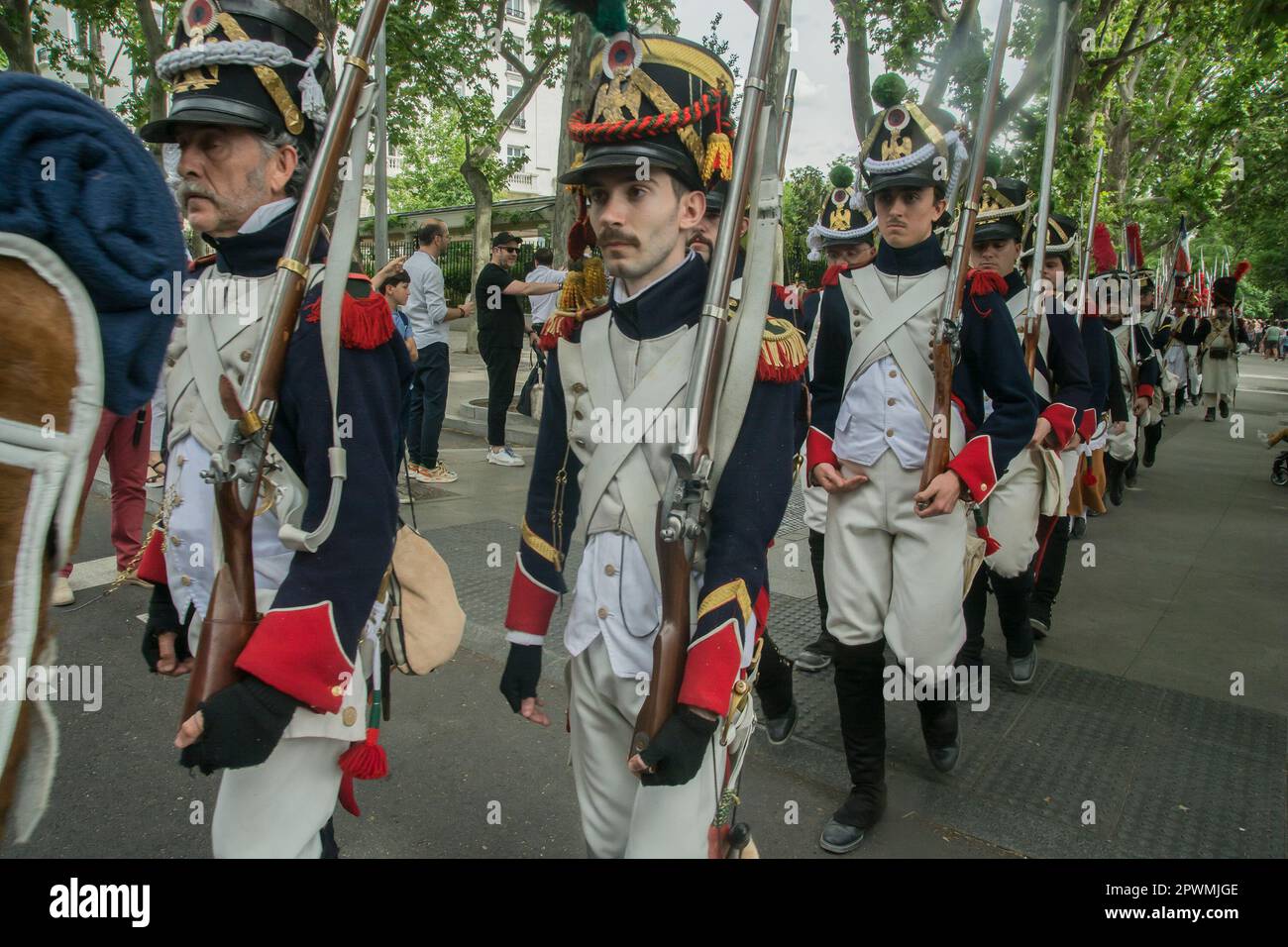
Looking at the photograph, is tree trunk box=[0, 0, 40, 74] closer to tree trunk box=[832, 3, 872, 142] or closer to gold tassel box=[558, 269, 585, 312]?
tree trunk box=[832, 3, 872, 142]

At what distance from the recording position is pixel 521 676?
7.36ft

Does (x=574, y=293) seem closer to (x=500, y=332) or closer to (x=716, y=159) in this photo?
(x=716, y=159)

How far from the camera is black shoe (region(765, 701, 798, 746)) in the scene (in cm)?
402

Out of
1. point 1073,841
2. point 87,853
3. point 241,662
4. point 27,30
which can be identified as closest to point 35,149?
point 241,662

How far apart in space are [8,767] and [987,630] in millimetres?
5445

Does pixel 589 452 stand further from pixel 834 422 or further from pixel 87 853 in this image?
pixel 87 853

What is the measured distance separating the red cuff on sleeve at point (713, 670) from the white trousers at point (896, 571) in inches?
62.8

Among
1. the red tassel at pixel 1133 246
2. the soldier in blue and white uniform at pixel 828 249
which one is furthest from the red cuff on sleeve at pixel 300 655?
the red tassel at pixel 1133 246

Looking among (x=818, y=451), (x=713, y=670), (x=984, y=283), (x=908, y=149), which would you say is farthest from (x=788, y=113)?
(x=713, y=670)

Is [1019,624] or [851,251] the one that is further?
[851,251]

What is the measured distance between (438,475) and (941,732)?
6.17 m

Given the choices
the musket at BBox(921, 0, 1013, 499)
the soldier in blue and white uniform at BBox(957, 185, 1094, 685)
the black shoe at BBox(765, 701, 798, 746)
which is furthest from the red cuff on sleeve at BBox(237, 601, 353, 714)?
the soldier in blue and white uniform at BBox(957, 185, 1094, 685)

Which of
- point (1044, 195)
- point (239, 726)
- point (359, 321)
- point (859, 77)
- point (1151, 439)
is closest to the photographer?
point (239, 726)

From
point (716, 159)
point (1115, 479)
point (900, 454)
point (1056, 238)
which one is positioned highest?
point (1056, 238)
